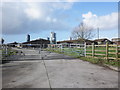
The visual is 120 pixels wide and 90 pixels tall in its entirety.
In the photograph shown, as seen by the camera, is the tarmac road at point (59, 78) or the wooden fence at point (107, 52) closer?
the tarmac road at point (59, 78)

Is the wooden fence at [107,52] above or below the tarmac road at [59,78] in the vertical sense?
above

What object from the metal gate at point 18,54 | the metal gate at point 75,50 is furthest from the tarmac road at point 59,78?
the metal gate at point 75,50

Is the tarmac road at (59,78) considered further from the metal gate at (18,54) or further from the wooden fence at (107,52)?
the metal gate at (18,54)

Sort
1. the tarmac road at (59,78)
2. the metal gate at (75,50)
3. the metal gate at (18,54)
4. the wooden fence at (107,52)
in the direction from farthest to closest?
the metal gate at (75,50) < the metal gate at (18,54) < the wooden fence at (107,52) < the tarmac road at (59,78)

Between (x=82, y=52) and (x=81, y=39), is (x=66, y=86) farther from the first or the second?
(x=81, y=39)

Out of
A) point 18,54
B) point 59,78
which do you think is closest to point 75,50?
point 18,54

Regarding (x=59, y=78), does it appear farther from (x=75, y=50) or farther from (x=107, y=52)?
(x=75, y=50)

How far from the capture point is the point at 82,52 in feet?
49.9

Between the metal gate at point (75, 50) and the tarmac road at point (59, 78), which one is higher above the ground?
the metal gate at point (75, 50)

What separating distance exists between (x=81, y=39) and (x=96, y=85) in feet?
128

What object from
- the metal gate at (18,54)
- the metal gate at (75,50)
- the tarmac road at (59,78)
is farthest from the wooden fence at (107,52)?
the metal gate at (18,54)

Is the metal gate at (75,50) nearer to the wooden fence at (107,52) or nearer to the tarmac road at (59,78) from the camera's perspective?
the wooden fence at (107,52)

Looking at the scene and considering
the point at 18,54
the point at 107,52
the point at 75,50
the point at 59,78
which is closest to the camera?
the point at 59,78

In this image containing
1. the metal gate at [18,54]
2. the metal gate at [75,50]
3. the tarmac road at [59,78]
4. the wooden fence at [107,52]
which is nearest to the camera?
the tarmac road at [59,78]
